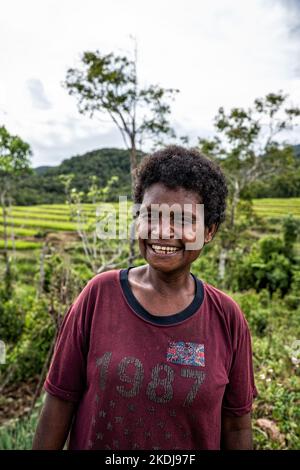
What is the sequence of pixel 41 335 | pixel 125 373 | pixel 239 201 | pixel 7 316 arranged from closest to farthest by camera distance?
pixel 125 373 < pixel 41 335 < pixel 7 316 < pixel 239 201

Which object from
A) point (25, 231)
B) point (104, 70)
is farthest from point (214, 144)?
point (25, 231)

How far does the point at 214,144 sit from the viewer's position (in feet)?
41.3

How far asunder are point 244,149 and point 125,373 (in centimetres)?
1197

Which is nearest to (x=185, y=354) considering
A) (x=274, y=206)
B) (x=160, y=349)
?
(x=160, y=349)

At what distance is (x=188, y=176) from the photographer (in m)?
1.24

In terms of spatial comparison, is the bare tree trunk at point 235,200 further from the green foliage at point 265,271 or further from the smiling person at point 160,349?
the smiling person at point 160,349

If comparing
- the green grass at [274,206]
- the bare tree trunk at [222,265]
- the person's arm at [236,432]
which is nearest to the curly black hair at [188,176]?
the person's arm at [236,432]

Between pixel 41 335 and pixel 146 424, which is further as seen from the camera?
pixel 41 335

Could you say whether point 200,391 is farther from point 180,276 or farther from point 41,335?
point 41,335

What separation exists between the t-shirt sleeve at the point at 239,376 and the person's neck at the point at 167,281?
218mm

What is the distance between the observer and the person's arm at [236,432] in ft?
4.29

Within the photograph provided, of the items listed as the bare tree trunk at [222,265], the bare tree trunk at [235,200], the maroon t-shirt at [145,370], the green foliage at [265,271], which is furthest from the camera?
the green foliage at [265,271]

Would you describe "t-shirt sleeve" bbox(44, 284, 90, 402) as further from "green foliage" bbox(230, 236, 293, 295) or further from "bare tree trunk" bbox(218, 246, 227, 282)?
"green foliage" bbox(230, 236, 293, 295)

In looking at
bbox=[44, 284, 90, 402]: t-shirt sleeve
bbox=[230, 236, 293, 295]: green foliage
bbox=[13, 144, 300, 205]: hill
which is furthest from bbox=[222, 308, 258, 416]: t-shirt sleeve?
bbox=[13, 144, 300, 205]: hill
